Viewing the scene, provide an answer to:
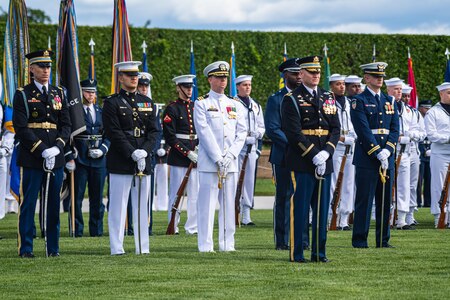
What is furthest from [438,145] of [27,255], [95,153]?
[27,255]

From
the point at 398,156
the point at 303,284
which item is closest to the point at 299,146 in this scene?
the point at 303,284

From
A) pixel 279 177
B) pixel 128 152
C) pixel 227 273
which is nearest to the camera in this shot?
pixel 227 273

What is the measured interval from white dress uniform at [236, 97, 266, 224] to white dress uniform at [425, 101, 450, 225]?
2.63 meters

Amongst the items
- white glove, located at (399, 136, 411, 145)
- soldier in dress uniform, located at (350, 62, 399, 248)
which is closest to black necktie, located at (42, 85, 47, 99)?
soldier in dress uniform, located at (350, 62, 399, 248)

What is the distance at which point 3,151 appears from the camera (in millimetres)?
15516

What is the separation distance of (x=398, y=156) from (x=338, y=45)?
48.4ft

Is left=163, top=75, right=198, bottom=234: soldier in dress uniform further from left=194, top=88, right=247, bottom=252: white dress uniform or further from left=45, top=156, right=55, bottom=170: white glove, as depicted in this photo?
left=45, top=156, right=55, bottom=170: white glove

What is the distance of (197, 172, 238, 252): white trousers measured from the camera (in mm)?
12062

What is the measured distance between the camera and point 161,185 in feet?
68.0

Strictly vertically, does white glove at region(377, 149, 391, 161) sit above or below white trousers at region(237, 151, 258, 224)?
above

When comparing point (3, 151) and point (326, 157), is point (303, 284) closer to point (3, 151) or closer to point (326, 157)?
point (326, 157)

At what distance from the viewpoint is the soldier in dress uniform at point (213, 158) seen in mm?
12031

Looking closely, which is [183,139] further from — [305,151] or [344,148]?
[305,151]

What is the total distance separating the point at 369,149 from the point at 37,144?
3823 millimetres
